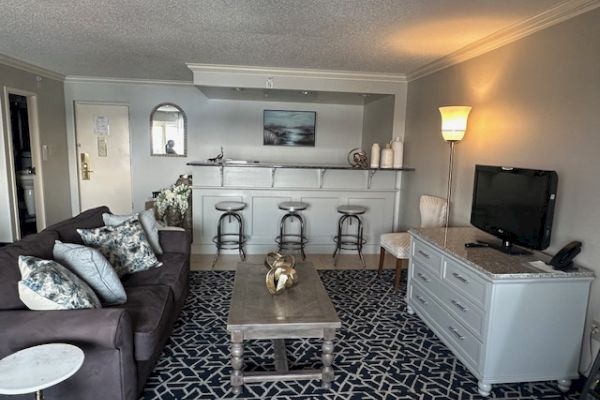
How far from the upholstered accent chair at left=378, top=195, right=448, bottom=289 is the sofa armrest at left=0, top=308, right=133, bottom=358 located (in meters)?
2.56

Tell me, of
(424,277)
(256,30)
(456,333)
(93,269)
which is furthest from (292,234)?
(93,269)

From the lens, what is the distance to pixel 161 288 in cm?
251

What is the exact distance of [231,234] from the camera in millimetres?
4770

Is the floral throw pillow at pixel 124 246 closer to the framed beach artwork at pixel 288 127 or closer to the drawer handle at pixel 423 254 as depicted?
the drawer handle at pixel 423 254

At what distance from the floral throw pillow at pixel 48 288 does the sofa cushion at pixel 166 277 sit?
27.4 inches

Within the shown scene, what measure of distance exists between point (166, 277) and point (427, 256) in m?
2.01

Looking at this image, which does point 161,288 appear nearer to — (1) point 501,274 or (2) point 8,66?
(1) point 501,274

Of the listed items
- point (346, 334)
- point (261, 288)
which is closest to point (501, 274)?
point (346, 334)

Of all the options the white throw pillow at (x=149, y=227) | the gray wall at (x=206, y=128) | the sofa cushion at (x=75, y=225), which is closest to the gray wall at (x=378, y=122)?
the gray wall at (x=206, y=128)

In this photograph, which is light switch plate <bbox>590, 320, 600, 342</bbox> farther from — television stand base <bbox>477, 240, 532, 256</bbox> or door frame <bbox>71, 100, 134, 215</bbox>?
door frame <bbox>71, 100, 134, 215</bbox>

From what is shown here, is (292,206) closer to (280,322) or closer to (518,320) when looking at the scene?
(280,322)

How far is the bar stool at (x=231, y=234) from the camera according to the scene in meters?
4.38

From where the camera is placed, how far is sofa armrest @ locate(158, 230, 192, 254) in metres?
3.30

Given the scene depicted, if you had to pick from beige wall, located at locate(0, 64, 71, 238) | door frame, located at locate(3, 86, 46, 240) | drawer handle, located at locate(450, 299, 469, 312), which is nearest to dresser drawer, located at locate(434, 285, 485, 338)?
drawer handle, located at locate(450, 299, 469, 312)
